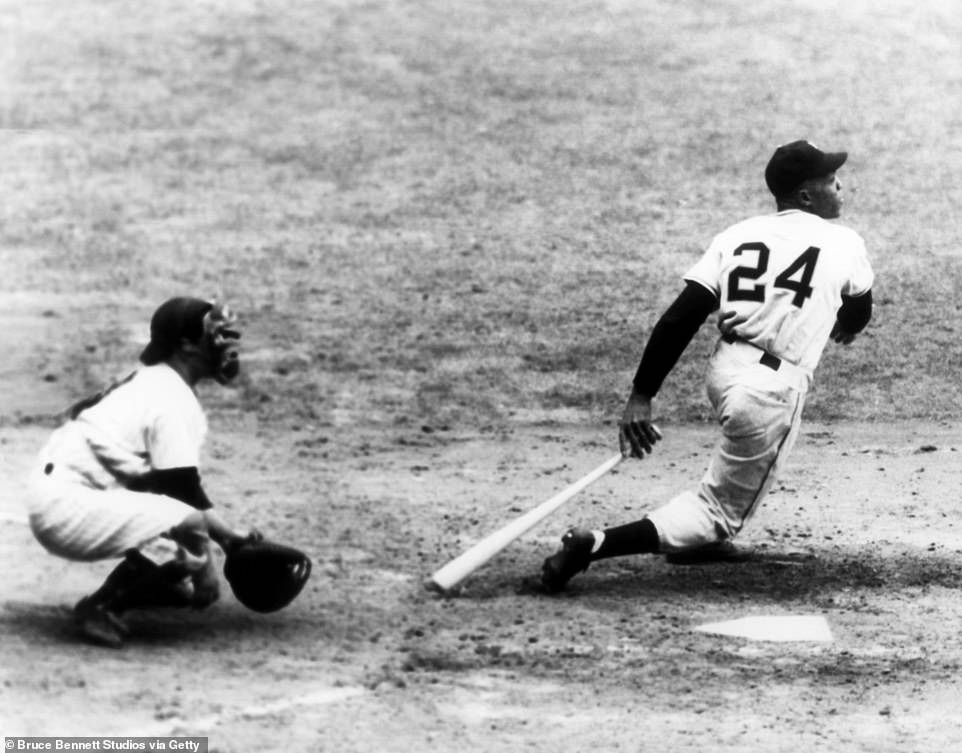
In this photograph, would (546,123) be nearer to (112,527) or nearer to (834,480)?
(834,480)

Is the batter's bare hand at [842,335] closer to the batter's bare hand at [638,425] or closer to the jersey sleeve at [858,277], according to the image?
the jersey sleeve at [858,277]

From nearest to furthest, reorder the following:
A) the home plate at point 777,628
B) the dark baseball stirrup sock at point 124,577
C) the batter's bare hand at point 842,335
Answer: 1. the dark baseball stirrup sock at point 124,577
2. the home plate at point 777,628
3. the batter's bare hand at point 842,335

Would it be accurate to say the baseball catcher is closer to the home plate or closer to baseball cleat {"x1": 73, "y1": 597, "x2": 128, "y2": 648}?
baseball cleat {"x1": 73, "y1": 597, "x2": 128, "y2": 648}

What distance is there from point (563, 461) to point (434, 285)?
2799 mm

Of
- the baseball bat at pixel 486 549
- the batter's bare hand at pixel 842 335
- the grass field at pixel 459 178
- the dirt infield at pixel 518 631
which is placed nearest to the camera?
the dirt infield at pixel 518 631

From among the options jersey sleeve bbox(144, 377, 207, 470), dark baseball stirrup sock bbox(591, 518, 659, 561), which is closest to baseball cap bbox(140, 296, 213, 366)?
jersey sleeve bbox(144, 377, 207, 470)

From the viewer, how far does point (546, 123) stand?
1307cm

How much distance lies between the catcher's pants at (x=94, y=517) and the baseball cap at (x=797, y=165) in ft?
8.14

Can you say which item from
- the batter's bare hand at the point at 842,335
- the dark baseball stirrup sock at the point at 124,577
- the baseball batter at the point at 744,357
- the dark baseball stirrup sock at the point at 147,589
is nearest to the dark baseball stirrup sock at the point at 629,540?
the baseball batter at the point at 744,357

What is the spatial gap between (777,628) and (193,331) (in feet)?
7.13

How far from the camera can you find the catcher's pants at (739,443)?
582 cm

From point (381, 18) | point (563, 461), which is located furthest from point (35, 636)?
point (381, 18)

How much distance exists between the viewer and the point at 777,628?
5574mm

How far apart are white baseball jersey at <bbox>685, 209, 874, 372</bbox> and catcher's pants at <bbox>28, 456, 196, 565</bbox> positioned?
2.05 meters
